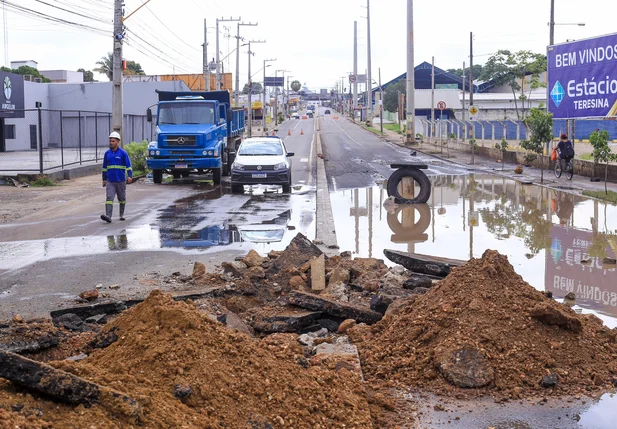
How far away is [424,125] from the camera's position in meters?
69.1

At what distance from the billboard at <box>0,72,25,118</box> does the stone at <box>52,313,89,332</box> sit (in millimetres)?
40777

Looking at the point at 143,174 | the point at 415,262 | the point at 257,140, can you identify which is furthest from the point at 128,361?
the point at 143,174

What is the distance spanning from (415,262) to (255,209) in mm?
10293

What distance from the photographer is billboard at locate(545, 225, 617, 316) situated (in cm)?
974

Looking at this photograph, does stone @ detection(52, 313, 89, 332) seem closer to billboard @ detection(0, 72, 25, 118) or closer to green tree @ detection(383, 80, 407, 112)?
billboard @ detection(0, 72, 25, 118)

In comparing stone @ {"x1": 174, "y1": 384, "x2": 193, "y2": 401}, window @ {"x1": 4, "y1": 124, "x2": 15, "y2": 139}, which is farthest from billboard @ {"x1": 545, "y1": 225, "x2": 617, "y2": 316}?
window @ {"x1": 4, "y1": 124, "x2": 15, "y2": 139}

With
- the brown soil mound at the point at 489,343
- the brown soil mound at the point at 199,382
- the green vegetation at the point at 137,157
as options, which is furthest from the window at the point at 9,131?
the brown soil mound at the point at 199,382

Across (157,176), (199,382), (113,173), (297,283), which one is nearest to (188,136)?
(157,176)

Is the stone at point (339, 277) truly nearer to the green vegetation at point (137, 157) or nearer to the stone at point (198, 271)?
the stone at point (198, 271)

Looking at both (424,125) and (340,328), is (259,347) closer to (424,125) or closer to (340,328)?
(340,328)

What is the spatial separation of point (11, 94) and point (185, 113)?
24781 mm

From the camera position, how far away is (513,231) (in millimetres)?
15898

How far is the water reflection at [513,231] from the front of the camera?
11213mm

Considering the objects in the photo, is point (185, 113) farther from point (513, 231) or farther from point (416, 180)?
point (513, 231)
